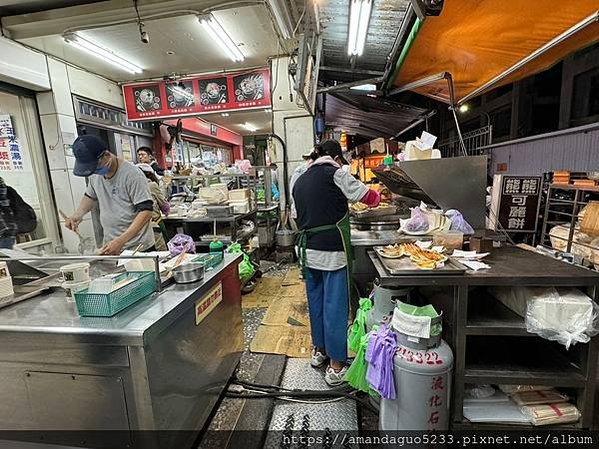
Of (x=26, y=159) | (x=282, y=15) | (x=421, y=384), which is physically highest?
(x=282, y=15)

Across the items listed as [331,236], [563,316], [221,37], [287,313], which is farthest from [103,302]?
[221,37]

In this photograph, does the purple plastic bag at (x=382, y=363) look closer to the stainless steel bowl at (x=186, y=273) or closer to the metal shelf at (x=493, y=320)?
the metal shelf at (x=493, y=320)

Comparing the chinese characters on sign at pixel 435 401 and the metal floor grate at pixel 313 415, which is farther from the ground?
the chinese characters on sign at pixel 435 401

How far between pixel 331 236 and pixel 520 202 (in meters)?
4.60

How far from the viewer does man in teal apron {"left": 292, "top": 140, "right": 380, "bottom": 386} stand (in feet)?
7.55

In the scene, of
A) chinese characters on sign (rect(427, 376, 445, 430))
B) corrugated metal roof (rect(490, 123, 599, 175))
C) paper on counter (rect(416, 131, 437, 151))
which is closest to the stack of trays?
chinese characters on sign (rect(427, 376, 445, 430))

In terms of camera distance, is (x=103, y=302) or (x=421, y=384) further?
(x=421, y=384)

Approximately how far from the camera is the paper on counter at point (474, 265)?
1.76 meters

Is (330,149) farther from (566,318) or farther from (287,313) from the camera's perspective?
(287,313)

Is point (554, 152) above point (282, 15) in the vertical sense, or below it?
below

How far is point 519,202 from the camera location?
5281 mm

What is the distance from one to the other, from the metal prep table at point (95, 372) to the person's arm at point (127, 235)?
0.68 metres

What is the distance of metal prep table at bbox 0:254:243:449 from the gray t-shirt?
105 cm

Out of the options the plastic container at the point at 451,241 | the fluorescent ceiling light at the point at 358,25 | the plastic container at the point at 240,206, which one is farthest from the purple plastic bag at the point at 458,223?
the plastic container at the point at 240,206
